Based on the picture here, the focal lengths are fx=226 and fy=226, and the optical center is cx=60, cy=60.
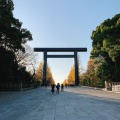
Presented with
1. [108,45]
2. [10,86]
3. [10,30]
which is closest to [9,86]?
[10,86]

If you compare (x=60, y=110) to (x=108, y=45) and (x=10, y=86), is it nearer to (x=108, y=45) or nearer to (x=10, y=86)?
(x=108, y=45)

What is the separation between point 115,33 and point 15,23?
524 inches

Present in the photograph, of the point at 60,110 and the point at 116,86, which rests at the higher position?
the point at 116,86

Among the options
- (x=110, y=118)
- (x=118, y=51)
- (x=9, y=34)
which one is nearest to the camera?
(x=110, y=118)

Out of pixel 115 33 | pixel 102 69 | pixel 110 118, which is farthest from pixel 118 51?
pixel 110 118

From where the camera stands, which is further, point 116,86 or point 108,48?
point 116,86

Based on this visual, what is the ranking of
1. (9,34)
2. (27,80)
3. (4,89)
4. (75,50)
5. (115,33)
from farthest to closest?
(75,50) → (27,80) → (4,89) → (115,33) → (9,34)

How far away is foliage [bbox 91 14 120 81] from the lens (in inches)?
1134

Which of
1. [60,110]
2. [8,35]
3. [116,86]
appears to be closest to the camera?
[60,110]

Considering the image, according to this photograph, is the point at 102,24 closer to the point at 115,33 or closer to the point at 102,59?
the point at 115,33

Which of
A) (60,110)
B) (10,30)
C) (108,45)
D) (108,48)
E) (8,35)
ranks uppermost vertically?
(10,30)

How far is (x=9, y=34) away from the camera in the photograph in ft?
79.9

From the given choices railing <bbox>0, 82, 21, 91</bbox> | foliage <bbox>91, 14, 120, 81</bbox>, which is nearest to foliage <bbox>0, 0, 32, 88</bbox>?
railing <bbox>0, 82, 21, 91</bbox>

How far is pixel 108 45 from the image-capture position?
29312 mm
